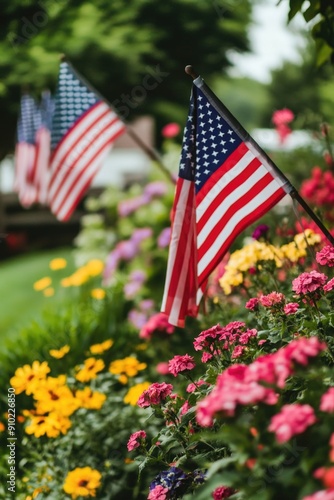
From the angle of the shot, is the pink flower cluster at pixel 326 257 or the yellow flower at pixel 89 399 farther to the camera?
the yellow flower at pixel 89 399

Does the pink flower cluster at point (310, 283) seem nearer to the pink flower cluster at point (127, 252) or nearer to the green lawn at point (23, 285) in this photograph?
the green lawn at point (23, 285)

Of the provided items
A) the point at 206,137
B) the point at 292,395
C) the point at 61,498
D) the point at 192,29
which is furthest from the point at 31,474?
the point at 192,29

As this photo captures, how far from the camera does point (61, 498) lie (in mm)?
3125

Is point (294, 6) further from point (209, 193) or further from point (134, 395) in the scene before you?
point (134, 395)

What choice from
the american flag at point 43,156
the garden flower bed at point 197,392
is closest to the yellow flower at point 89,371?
the garden flower bed at point 197,392

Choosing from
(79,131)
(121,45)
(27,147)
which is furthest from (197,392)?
(121,45)

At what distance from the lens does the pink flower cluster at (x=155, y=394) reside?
244 centimetres

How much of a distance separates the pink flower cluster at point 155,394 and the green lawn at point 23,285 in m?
4.26

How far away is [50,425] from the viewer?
3.22 metres

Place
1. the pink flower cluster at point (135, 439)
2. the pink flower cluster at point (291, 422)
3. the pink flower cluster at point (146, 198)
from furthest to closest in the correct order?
1. the pink flower cluster at point (146, 198)
2. the pink flower cluster at point (135, 439)
3. the pink flower cluster at point (291, 422)

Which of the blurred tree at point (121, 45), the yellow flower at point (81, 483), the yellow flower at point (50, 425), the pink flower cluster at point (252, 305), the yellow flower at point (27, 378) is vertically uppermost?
the blurred tree at point (121, 45)

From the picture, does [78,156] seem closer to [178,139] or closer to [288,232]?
[288,232]

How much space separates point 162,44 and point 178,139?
11.0 ft

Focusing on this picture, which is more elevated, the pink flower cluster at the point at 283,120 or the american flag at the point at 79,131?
the american flag at the point at 79,131
